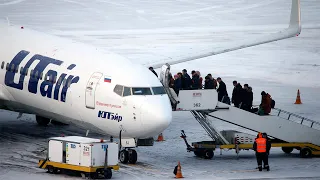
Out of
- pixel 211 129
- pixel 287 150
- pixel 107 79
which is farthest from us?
pixel 287 150

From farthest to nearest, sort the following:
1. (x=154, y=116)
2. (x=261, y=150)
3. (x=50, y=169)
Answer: (x=261, y=150) → (x=154, y=116) → (x=50, y=169)

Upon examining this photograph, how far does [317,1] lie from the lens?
356 ft

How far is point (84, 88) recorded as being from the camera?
120 feet

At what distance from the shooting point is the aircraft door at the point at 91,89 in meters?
36.3

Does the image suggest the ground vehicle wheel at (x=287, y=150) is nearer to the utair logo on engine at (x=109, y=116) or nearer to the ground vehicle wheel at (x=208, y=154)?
the ground vehicle wheel at (x=208, y=154)

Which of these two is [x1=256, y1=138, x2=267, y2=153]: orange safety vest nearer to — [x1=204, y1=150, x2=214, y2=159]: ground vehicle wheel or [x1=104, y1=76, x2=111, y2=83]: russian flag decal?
[x1=204, y1=150, x2=214, y2=159]: ground vehicle wheel

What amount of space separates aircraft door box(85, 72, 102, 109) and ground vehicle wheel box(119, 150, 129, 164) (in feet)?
7.38

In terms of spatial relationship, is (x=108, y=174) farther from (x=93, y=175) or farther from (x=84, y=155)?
(x=84, y=155)

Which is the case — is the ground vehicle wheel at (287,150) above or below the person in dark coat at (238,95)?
below

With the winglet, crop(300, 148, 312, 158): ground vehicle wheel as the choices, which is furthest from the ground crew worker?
the winglet

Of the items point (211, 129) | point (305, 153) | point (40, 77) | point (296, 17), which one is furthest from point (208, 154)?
point (296, 17)

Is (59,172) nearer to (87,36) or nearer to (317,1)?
(87,36)

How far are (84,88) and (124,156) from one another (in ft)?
10.8

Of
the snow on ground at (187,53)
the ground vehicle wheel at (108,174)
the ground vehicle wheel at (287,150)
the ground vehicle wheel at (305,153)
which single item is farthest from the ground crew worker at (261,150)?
the ground vehicle wheel at (108,174)
